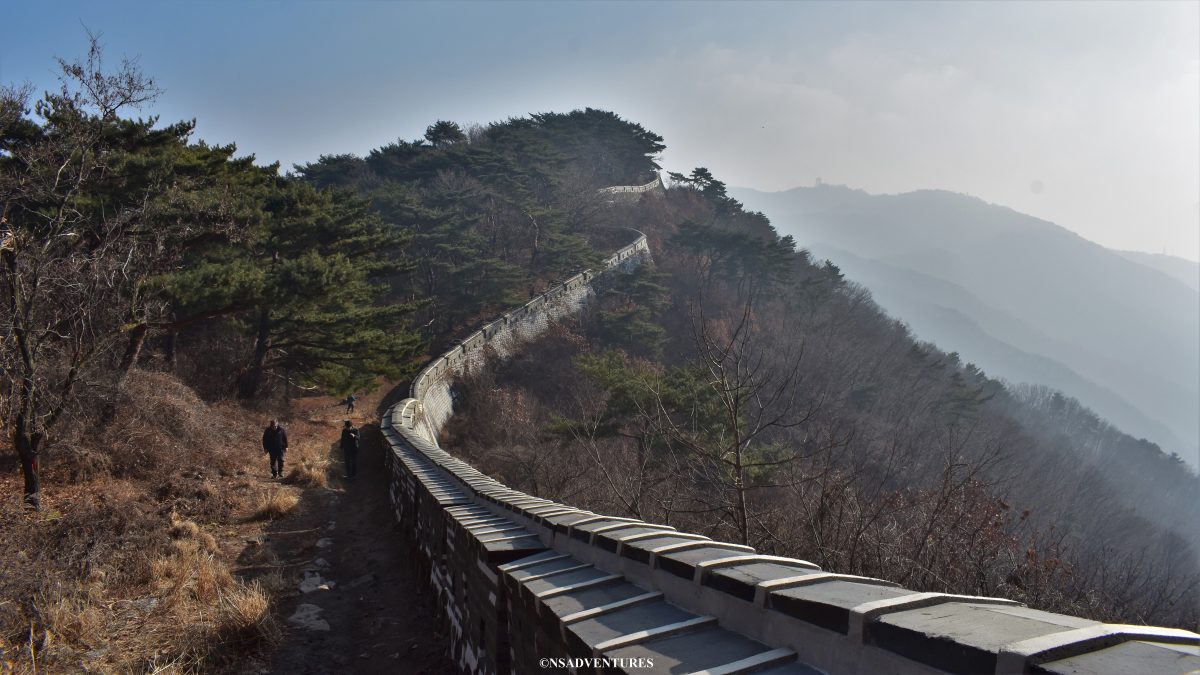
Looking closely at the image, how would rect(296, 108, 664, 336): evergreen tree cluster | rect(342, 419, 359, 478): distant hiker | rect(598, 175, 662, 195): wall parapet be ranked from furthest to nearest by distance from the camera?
rect(598, 175, 662, 195): wall parapet
rect(296, 108, 664, 336): evergreen tree cluster
rect(342, 419, 359, 478): distant hiker

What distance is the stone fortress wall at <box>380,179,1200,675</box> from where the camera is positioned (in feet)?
4.02

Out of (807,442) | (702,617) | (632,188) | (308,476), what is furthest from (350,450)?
(632,188)

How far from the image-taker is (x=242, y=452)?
12773 mm

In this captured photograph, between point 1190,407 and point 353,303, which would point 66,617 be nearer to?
point 353,303

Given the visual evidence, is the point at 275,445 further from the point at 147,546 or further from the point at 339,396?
the point at 339,396

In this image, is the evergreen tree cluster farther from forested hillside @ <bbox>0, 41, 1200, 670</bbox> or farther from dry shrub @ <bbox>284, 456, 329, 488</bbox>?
dry shrub @ <bbox>284, 456, 329, 488</bbox>

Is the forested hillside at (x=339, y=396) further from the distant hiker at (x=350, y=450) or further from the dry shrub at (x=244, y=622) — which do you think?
the distant hiker at (x=350, y=450)

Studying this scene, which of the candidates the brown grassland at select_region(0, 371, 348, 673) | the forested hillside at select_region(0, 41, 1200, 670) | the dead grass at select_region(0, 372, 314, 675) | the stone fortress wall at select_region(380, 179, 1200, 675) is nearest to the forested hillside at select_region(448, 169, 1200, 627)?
the forested hillside at select_region(0, 41, 1200, 670)

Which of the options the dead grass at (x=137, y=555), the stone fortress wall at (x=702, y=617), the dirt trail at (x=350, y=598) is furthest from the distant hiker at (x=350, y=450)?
the stone fortress wall at (x=702, y=617)

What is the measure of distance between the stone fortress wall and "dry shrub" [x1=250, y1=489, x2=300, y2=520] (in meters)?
5.40

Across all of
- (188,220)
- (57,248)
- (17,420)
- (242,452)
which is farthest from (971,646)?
(188,220)

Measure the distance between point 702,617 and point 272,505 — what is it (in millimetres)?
8520

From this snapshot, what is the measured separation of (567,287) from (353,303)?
17.7 m

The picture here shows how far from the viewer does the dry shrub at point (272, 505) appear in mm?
8961
